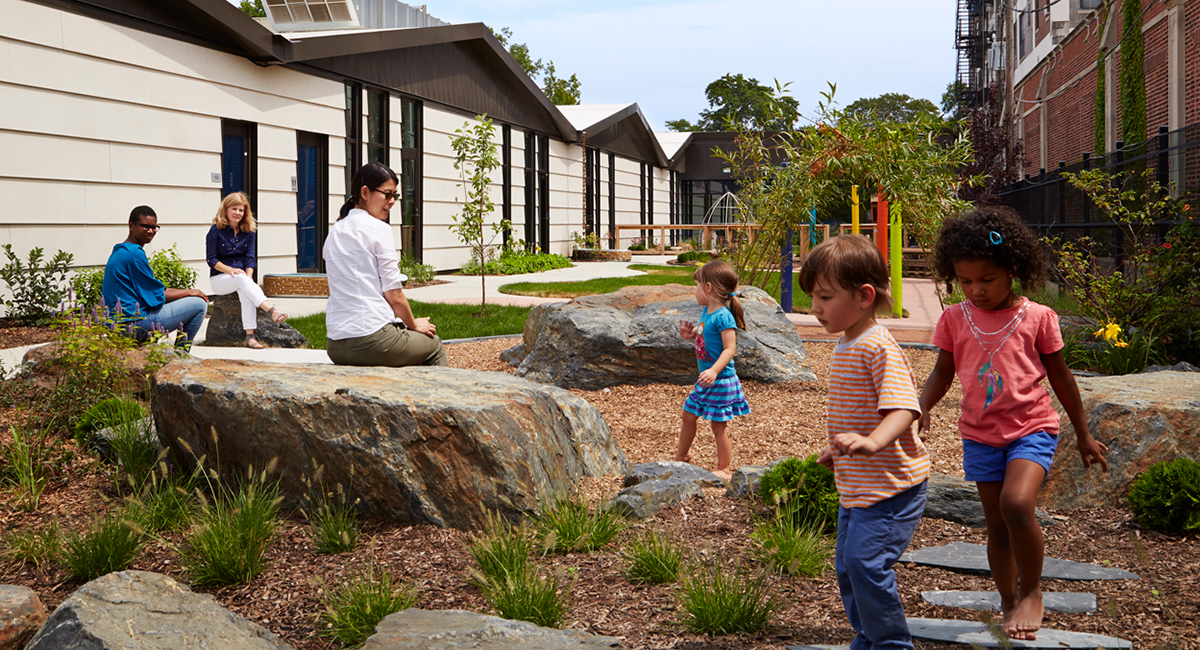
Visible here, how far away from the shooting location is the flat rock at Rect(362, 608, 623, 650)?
277 cm

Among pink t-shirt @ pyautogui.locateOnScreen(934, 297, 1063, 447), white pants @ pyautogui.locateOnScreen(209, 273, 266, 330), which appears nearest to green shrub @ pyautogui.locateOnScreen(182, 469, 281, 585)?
pink t-shirt @ pyautogui.locateOnScreen(934, 297, 1063, 447)

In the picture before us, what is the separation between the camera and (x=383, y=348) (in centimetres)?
529

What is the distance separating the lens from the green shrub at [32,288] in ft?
32.3

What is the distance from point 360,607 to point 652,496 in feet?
4.76

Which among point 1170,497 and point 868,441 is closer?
point 868,441

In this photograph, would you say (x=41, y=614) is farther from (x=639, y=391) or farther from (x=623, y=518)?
(x=639, y=391)

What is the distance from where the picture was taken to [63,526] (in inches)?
170

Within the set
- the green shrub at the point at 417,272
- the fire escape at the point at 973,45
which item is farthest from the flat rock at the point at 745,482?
the fire escape at the point at 973,45

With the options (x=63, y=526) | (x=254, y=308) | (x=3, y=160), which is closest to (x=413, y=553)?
(x=63, y=526)

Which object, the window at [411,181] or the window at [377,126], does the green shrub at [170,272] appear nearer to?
the window at [377,126]

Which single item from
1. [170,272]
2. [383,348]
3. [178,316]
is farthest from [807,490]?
[170,272]

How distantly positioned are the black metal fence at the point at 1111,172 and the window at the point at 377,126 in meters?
11.6

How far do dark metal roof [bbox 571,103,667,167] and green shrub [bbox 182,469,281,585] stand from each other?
25.3 metres

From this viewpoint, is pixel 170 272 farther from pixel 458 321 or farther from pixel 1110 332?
pixel 1110 332
